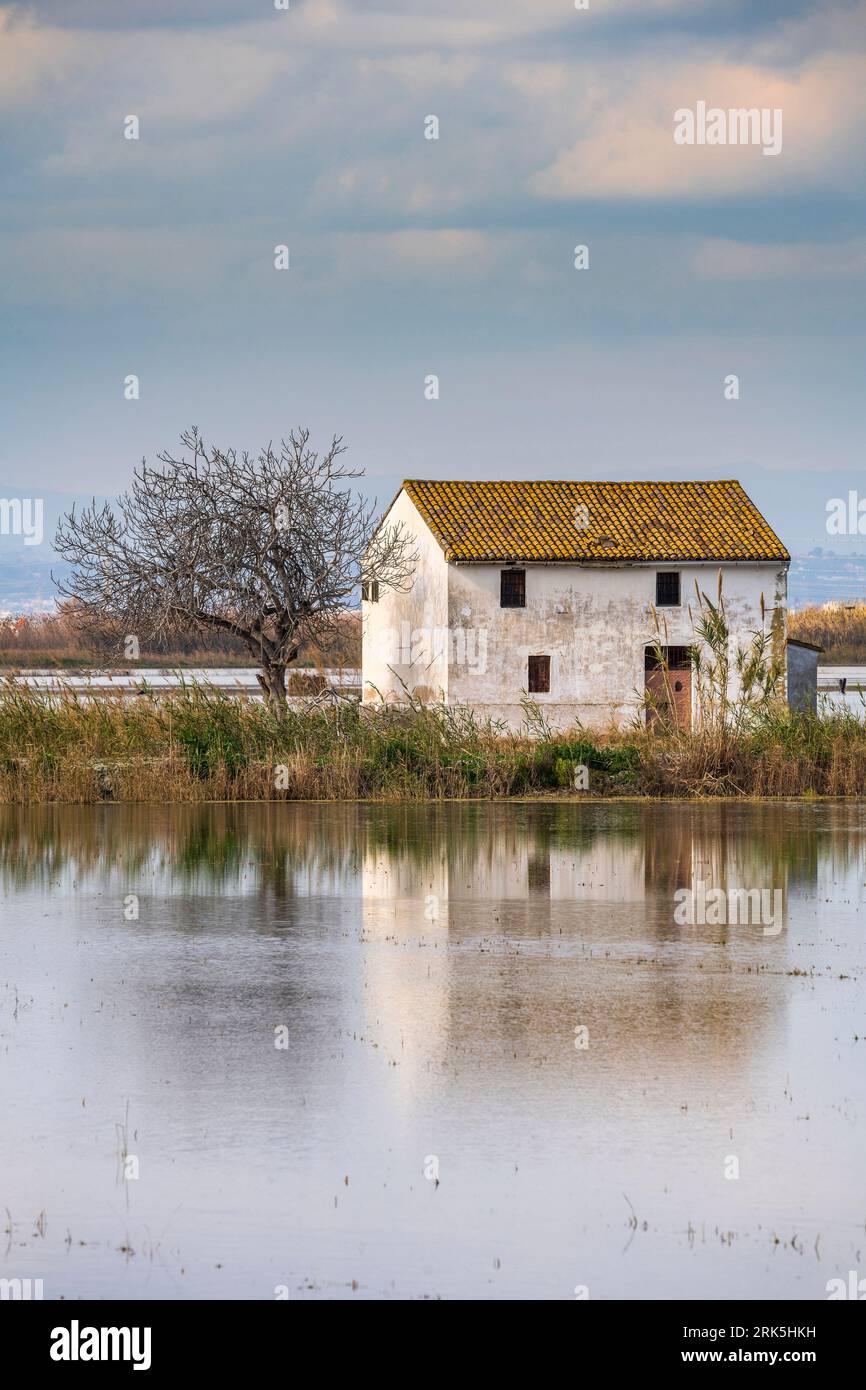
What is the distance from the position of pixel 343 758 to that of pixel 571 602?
730 inches

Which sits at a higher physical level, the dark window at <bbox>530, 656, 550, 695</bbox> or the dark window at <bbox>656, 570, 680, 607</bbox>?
the dark window at <bbox>656, 570, 680, 607</bbox>

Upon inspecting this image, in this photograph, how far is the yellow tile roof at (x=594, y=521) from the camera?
44.6m

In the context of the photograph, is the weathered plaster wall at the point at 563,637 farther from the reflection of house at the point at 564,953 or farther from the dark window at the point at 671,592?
the reflection of house at the point at 564,953

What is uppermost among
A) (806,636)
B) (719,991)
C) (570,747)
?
(806,636)

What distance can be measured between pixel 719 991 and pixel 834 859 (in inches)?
299

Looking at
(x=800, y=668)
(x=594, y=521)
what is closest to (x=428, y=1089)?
(x=594, y=521)

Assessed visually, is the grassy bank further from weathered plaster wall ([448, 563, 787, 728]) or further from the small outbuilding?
the small outbuilding

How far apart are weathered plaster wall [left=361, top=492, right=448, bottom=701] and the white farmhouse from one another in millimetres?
72

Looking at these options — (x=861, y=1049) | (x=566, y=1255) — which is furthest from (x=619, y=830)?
(x=566, y=1255)

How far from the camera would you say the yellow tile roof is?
146 feet

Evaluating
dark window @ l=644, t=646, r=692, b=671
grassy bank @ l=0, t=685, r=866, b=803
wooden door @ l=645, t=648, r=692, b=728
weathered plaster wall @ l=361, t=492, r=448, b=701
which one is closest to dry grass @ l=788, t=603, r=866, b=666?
weathered plaster wall @ l=361, t=492, r=448, b=701
